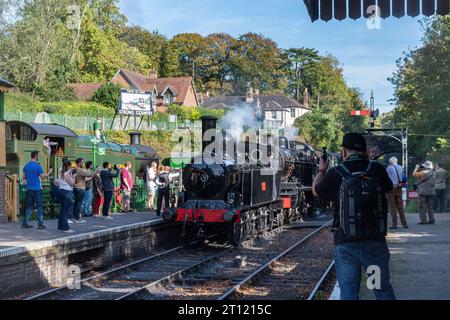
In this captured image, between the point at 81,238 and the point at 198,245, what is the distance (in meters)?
5.05

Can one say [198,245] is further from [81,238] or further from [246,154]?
[81,238]

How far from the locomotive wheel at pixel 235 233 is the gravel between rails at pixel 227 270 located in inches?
8.1

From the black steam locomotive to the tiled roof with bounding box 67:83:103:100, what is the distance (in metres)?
40.9

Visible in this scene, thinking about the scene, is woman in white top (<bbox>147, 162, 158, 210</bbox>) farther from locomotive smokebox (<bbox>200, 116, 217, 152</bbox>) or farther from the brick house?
the brick house

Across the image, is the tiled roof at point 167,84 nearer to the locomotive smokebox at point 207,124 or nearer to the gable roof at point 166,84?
the gable roof at point 166,84

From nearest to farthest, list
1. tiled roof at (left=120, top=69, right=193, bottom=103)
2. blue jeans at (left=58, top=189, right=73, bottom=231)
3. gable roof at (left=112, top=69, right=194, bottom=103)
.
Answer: blue jeans at (left=58, top=189, right=73, bottom=231)
gable roof at (left=112, top=69, right=194, bottom=103)
tiled roof at (left=120, top=69, right=193, bottom=103)

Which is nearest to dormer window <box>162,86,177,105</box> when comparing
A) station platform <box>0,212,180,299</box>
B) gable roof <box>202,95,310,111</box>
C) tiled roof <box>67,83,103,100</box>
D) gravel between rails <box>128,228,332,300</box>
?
tiled roof <box>67,83,103,100</box>

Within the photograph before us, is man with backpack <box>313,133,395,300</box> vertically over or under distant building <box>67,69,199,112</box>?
under

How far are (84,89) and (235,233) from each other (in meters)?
47.0

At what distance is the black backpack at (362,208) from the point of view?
592 centimetres

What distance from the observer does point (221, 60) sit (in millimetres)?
84062

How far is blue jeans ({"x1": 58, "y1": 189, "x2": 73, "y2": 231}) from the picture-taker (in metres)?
13.7

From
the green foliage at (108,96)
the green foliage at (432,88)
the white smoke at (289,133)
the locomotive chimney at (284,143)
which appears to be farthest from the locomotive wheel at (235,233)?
the green foliage at (108,96)

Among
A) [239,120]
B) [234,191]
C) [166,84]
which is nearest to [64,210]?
[234,191]
